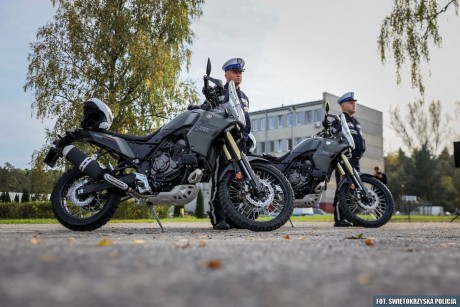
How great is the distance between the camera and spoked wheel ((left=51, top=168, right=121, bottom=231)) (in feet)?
19.5

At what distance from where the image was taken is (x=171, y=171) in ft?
20.2

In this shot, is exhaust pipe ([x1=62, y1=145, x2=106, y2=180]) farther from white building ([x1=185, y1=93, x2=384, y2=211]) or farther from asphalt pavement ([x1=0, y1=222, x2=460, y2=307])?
white building ([x1=185, y1=93, x2=384, y2=211])

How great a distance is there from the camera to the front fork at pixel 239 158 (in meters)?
5.96

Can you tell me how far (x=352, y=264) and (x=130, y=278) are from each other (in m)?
0.97

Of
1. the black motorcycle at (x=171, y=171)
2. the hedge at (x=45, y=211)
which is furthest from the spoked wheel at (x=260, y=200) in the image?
the hedge at (x=45, y=211)

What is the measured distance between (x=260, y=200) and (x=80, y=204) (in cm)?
206

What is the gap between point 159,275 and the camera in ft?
5.79

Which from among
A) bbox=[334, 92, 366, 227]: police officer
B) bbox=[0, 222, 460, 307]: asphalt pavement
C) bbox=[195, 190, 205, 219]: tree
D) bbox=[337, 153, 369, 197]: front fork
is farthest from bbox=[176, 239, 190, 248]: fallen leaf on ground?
bbox=[195, 190, 205, 219]: tree

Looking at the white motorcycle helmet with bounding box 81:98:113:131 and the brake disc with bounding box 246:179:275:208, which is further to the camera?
the white motorcycle helmet with bounding box 81:98:113:131

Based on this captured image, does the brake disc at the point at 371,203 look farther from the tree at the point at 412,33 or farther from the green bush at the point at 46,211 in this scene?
the green bush at the point at 46,211

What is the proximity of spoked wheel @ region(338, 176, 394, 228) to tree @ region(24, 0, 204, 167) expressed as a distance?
11.0 meters

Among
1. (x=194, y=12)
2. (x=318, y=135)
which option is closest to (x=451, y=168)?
(x=194, y=12)

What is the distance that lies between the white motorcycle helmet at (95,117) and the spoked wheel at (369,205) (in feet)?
13.3

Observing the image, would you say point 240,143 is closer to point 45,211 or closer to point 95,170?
point 95,170
